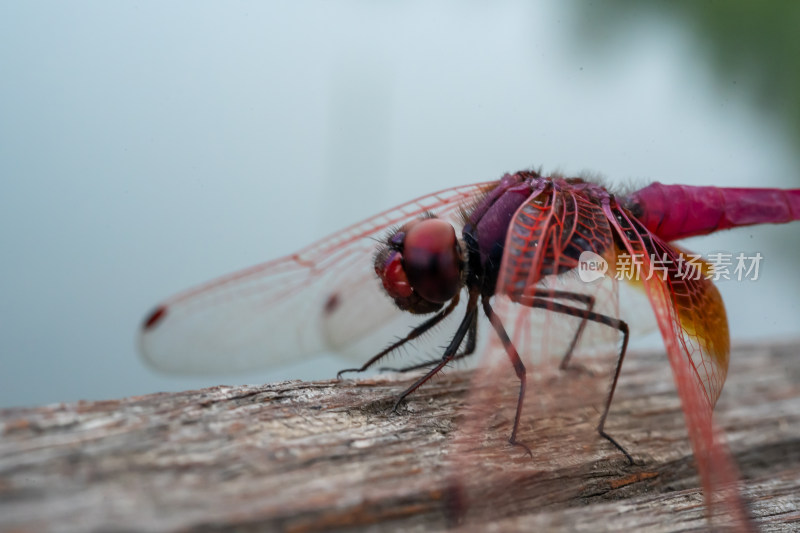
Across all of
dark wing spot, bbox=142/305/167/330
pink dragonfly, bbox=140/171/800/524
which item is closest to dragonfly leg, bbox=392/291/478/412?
pink dragonfly, bbox=140/171/800/524

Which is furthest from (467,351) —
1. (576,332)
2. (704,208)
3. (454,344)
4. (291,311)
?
(704,208)

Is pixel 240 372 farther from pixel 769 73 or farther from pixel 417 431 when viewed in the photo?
pixel 769 73

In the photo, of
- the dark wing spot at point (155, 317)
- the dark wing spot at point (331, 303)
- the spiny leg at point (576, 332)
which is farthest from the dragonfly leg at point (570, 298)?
the dark wing spot at point (155, 317)

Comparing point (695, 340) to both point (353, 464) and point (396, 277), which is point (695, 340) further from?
point (353, 464)

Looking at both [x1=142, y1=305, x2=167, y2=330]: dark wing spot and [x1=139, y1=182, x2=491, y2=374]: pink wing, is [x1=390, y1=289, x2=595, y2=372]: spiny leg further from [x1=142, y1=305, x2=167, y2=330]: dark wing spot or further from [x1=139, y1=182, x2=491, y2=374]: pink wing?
[x1=142, y1=305, x2=167, y2=330]: dark wing spot

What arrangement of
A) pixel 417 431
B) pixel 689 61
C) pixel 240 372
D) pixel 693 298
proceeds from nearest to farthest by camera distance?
pixel 417 431, pixel 693 298, pixel 240 372, pixel 689 61

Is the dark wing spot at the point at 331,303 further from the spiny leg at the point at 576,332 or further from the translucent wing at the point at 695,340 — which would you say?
the translucent wing at the point at 695,340

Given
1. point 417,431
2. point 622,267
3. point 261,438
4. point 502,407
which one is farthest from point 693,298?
point 261,438
